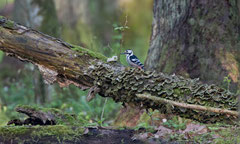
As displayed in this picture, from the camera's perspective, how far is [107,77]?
479cm

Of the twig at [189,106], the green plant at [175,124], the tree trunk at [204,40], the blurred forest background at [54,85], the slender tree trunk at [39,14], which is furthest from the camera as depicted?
the slender tree trunk at [39,14]

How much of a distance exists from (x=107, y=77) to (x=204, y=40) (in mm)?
2313

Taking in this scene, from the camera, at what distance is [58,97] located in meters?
9.92

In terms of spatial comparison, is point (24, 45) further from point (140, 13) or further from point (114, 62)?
point (140, 13)

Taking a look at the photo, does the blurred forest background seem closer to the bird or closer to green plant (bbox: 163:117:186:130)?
the bird

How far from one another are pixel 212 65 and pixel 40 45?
3.10 m

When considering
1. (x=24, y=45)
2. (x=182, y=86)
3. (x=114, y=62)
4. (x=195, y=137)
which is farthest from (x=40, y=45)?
(x=195, y=137)

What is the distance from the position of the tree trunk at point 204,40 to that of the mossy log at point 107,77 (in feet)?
4.76

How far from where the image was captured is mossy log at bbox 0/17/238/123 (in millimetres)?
4629

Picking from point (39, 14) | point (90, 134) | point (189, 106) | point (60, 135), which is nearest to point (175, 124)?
point (189, 106)

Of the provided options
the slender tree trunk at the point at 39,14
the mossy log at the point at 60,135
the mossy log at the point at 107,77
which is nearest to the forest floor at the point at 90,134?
the mossy log at the point at 60,135

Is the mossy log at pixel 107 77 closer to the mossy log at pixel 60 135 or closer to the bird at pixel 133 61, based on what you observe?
the mossy log at pixel 60 135

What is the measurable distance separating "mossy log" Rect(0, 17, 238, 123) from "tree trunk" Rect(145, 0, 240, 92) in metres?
1.45

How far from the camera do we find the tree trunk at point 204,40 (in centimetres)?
615
